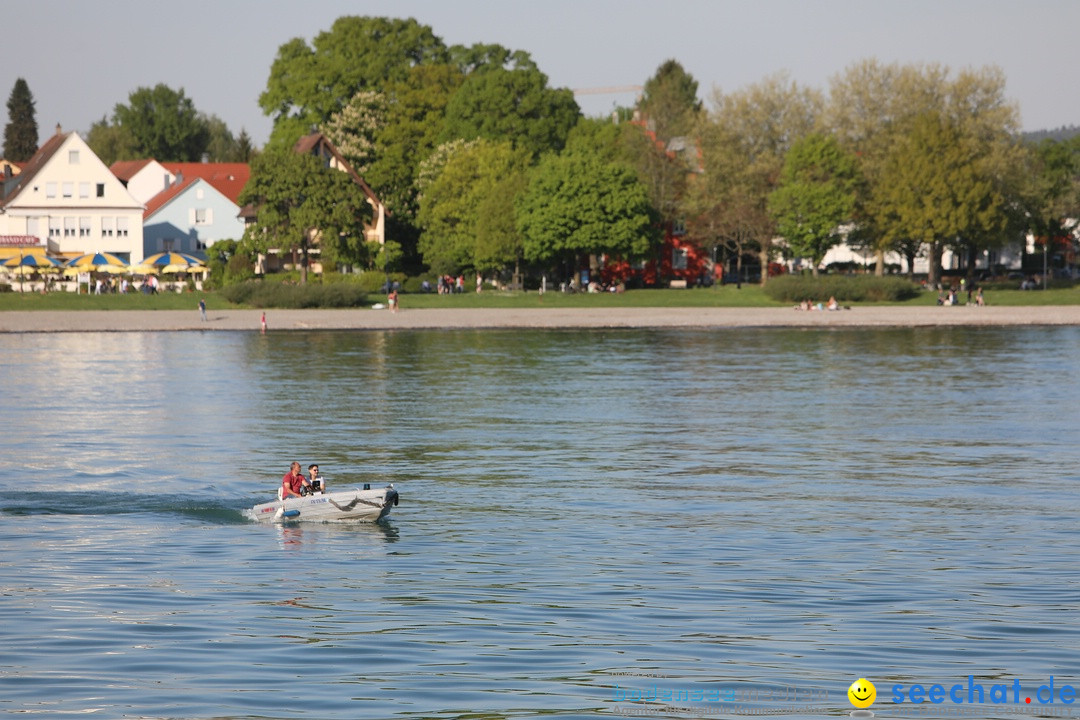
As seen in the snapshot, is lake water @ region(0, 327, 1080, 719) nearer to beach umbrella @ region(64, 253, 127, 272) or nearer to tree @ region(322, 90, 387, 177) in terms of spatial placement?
beach umbrella @ region(64, 253, 127, 272)

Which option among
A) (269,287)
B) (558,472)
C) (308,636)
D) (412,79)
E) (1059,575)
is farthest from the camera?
(412,79)

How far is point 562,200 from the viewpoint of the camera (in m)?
115

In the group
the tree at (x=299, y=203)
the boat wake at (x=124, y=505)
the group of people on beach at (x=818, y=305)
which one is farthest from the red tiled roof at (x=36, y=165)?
the boat wake at (x=124, y=505)

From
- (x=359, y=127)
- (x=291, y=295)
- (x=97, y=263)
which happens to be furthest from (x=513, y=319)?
(x=359, y=127)

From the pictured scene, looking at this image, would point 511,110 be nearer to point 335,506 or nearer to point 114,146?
point 114,146

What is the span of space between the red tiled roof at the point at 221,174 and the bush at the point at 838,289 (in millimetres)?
57956

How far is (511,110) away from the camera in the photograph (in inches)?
5172

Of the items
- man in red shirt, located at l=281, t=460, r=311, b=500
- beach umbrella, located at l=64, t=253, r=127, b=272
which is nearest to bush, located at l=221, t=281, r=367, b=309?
beach umbrella, located at l=64, t=253, r=127, b=272

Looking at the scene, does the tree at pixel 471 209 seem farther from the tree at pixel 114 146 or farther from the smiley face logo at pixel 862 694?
the smiley face logo at pixel 862 694

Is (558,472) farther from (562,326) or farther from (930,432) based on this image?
(562,326)

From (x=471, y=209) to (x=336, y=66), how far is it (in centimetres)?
2521

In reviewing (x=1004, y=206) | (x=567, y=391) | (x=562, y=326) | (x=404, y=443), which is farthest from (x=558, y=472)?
(x=1004, y=206)

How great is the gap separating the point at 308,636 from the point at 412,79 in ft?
394

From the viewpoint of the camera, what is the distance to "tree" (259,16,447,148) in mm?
136375
